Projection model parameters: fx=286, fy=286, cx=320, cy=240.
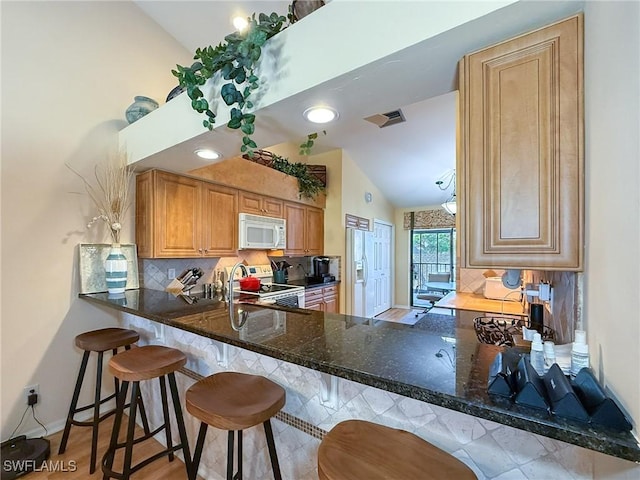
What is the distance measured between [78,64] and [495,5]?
10.5 ft

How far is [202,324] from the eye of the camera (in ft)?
4.96

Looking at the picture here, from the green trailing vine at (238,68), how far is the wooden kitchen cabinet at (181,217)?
1.41 meters

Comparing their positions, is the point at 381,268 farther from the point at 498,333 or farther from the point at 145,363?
the point at 145,363

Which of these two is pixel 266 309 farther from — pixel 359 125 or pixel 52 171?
pixel 359 125

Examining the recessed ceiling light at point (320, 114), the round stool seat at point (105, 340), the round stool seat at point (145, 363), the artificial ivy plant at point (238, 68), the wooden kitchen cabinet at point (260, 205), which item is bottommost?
the round stool seat at point (105, 340)

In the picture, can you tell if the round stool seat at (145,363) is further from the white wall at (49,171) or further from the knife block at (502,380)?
the knife block at (502,380)

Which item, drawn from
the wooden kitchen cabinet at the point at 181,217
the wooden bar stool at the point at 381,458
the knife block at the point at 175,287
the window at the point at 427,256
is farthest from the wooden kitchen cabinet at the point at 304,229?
the wooden bar stool at the point at 381,458

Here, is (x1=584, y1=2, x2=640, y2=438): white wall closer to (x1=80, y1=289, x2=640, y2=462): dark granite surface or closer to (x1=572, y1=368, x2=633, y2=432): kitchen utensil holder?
(x1=572, y1=368, x2=633, y2=432): kitchen utensil holder

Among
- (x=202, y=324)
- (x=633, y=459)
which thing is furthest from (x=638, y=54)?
(x=202, y=324)

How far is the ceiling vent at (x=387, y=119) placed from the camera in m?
3.50

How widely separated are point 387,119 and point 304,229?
1948 millimetres

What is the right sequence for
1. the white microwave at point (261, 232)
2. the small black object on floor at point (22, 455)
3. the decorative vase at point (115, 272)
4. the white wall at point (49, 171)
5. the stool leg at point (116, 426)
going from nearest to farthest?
the stool leg at point (116, 426) < the small black object on floor at point (22, 455) < the white wall at point (49, 171) < the decorative vase at point (115, 272) < the white microwave at point (261, 232)

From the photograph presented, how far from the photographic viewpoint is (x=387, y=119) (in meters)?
3.66

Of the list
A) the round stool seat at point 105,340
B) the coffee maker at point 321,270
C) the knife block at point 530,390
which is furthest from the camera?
the coffee maker at point 321,270
